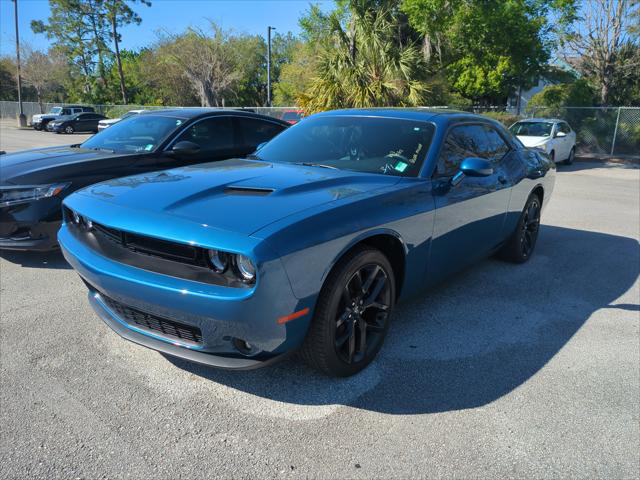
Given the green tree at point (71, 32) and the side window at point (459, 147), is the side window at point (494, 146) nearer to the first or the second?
the side window at point (459, 147)

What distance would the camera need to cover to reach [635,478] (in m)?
2.29

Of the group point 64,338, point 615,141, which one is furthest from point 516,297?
point 615,141

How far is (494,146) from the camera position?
472cm

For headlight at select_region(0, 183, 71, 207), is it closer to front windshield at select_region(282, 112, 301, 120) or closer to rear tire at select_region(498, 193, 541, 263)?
rear tire at select_region(498, 193, 541, 263)

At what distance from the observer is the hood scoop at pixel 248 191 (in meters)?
2.89

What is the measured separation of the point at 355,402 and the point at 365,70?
1403 cm

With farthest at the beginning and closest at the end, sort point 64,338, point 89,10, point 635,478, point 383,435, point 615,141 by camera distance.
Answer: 1. point 89,10
2. point 615,141
3. point 64,338
4. point 383,435
5. point 635,478

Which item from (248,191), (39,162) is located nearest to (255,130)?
(39,162)

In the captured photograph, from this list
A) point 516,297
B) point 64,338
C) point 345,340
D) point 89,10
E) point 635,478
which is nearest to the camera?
point 635,478

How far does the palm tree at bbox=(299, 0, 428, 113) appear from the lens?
15.0 metres

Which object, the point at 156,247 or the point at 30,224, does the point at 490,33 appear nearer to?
the point at 30,224

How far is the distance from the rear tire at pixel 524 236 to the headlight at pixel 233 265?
3526 millimetres

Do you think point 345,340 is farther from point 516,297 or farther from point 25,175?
point 25,175

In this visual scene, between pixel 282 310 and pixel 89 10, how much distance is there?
176ft
